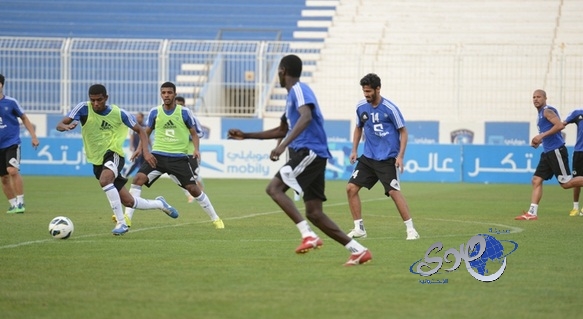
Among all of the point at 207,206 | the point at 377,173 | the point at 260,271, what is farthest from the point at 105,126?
the point at 260,271

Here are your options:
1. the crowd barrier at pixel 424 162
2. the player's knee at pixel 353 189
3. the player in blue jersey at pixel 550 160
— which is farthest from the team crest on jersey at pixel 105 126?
the crowd barrier at pixel 424 162

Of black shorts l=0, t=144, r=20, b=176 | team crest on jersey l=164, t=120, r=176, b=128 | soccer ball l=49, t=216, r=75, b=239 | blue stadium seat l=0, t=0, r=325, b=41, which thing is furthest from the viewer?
blue stadium seat l=0, t=0, r=325, b=41

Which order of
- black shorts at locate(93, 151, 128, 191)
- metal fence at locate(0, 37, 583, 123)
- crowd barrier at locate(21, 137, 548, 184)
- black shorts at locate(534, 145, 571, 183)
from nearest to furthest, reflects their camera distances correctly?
black shorts at locate(93, 151, 128, 191), black shorts at locate(534, 145, 571, 183), crowd barrier at locate(21, 137, 548, 184), metal fence at locate(0, 37, 583, 123)

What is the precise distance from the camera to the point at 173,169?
1562 cm

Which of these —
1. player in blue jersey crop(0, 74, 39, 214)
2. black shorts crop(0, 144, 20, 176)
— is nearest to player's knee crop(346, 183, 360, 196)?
player in blue jersey crop(0, 74, 39, 214)

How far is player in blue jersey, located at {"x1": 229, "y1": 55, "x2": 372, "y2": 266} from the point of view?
10.6 meters

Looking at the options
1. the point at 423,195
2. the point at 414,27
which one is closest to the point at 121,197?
the point at 423,195

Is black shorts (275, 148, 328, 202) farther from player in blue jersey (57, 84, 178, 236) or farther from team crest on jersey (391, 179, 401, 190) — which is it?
player in blue jersey (57, 84, 178, 236)

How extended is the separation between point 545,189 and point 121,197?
17121mm

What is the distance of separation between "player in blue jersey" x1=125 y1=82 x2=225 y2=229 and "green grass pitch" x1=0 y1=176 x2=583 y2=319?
471mm

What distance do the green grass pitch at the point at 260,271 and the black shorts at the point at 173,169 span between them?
2.21 ft

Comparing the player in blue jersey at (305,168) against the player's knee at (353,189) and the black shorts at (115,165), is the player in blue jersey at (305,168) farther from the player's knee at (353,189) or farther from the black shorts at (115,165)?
the black shorts at (115,165)

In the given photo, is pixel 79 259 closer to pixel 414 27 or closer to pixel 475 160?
pixel 475 160

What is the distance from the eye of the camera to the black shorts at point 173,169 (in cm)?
1559
